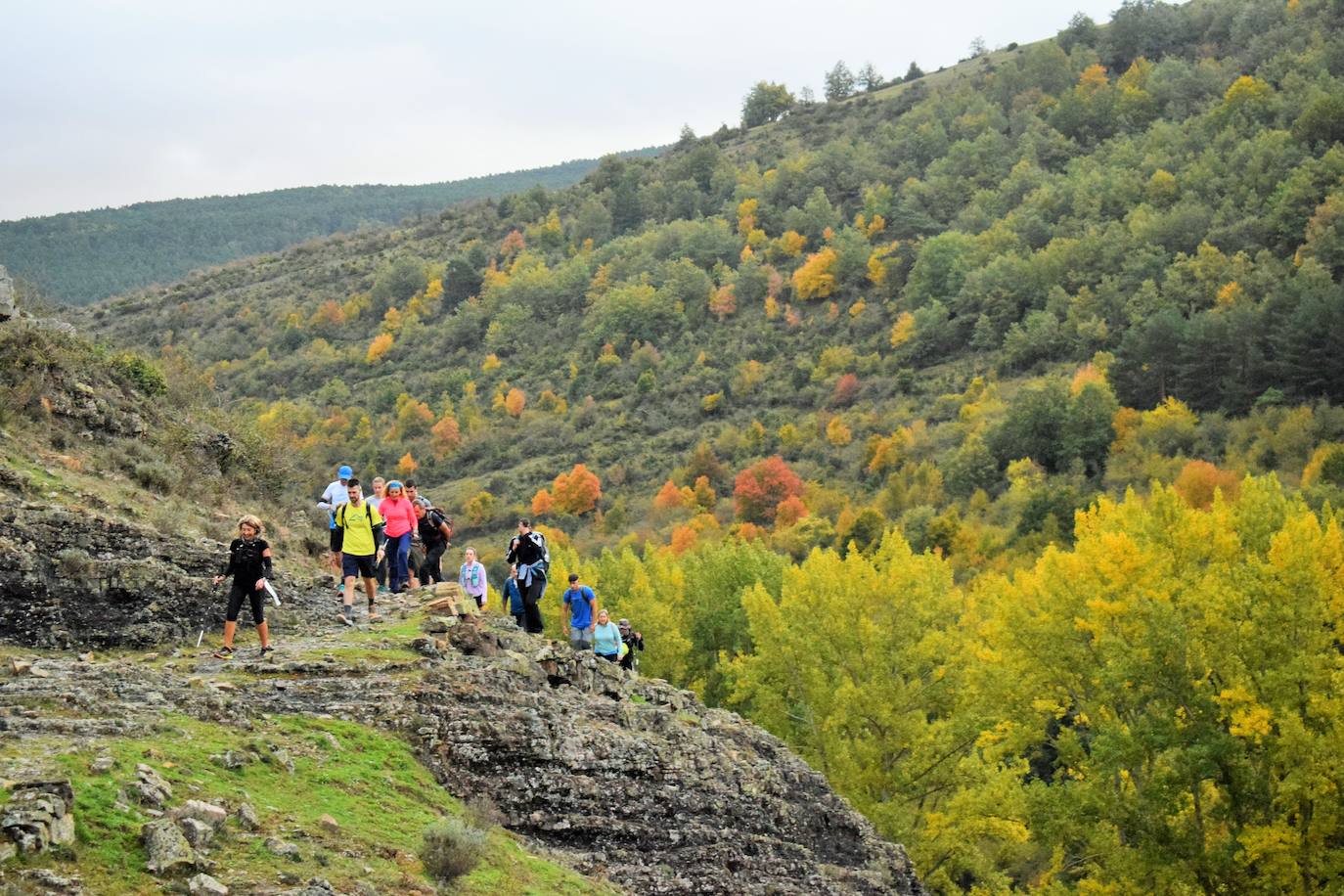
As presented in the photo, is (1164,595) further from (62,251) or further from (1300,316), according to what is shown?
(62,251)

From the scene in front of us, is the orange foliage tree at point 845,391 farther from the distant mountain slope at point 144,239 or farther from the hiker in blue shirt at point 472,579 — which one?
the hiker in blue shirt at point 472,579

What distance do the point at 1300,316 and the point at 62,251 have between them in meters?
139

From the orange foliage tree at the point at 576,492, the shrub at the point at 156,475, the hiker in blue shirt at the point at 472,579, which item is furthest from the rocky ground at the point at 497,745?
the orange foliage tree at the point at 576,492

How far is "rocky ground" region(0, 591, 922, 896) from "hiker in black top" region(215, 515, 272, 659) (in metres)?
0.30

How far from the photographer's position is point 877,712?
28625 mm

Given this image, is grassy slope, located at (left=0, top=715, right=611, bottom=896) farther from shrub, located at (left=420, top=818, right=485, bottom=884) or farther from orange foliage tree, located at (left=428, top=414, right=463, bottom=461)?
orange foliage tree, located at (left=428, top=414, right=463, bottom=461)

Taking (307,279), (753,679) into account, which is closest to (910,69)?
(307,279)

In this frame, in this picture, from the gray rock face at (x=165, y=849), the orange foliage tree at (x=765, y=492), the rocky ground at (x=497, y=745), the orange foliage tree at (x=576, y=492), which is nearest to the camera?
the gray rock face at (x=165, y=849)

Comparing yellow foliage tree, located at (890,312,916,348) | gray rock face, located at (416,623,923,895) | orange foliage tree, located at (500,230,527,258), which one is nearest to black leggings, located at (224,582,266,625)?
gray rock face, located at (416,623,923,895)

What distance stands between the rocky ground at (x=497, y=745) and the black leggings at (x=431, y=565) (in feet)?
11.6

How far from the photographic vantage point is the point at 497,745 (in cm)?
1249

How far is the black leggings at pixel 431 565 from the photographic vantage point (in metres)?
20.2

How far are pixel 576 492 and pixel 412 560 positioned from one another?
66.5m

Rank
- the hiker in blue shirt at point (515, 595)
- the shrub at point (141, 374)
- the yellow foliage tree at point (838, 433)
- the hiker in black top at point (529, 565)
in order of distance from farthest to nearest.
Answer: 1. the yellow foliage tree at point (838, 433)
2. the shrub at point (141, 374)
3. the hiker in blue shirt at point (515, 595)
4. the hiker in black top at point (529, 565)
